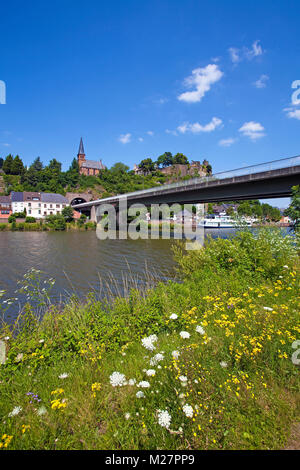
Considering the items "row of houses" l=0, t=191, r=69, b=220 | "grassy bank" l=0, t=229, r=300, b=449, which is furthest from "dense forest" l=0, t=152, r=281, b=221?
"grassy bank" l=0, t=229, r=300, b=449

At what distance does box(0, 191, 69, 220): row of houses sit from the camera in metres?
74.5

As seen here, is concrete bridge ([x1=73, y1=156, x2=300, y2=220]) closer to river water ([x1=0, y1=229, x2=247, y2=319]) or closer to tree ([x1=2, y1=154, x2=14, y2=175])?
river water ([x1=0, y1=229, x2=247, y2=319])

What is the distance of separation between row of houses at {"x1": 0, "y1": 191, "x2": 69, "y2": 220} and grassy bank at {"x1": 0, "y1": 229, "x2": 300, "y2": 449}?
76.8m

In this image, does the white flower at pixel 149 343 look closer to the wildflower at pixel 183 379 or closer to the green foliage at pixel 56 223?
the wildflower at pixel 183 379

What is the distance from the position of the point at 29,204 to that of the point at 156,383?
85.2m

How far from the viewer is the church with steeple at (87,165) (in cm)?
13738

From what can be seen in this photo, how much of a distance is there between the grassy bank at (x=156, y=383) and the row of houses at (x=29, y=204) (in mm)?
76850

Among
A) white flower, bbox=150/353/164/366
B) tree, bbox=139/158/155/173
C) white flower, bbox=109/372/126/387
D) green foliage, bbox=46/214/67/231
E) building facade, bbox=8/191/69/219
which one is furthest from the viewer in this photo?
tree, bbox=139/158/155/173

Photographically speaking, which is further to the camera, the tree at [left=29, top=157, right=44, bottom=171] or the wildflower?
the tree at [left=29, top=157, right=44, bottom=171]

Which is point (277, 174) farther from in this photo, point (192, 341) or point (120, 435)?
point (120, 435)

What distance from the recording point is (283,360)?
297cm

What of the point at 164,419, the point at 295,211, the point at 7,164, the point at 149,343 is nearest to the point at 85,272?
the point at 149,343

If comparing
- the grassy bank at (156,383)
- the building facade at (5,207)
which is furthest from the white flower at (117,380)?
the building facade at (5,207)
